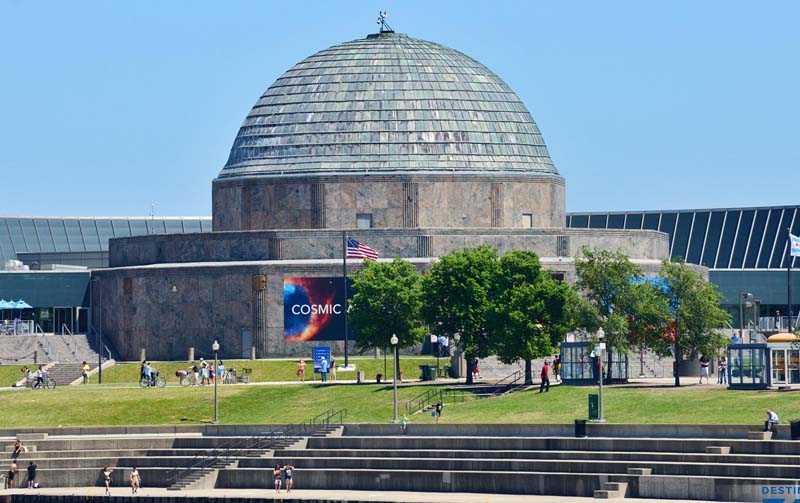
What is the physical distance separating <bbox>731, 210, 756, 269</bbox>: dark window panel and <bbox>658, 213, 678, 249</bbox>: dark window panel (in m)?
→ 3.69

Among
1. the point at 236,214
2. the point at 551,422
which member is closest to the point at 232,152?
the point at 236,214

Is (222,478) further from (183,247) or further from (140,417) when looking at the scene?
(183,247)

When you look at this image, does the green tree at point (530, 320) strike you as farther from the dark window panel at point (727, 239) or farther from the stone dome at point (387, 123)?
the dark window panel at point (727, 239)

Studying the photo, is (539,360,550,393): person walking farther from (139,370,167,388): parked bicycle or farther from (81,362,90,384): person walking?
(81,362,90,384): person walking

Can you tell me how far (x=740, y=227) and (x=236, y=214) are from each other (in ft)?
96.2

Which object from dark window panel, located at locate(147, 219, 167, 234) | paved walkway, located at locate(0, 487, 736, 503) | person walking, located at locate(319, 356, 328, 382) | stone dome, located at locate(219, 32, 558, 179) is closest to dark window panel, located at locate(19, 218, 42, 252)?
dark window panel, located at locate(147, 219, 167, 234)

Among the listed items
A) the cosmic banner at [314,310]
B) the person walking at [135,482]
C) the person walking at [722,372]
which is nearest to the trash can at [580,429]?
the person walking at [135,482]

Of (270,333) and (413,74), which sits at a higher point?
(413,74)

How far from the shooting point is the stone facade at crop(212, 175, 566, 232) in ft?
316

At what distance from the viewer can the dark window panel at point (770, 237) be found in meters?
113

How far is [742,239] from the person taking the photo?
114 m

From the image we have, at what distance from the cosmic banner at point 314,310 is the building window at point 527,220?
11.7 meters

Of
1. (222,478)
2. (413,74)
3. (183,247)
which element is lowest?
(222,478)

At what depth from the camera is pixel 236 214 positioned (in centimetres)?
9919
